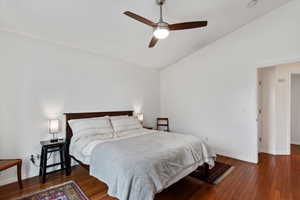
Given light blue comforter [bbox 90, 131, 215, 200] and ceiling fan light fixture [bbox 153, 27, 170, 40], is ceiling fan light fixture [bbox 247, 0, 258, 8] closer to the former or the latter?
ceiling fan light fixture [bbox 153, 27, 170, 40]

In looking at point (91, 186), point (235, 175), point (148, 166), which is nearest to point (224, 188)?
point (235, 175)

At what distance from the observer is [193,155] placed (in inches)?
90.2

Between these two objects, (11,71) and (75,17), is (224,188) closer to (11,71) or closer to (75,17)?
(75,17)

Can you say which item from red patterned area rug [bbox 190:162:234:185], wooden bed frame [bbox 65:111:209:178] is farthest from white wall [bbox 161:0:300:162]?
wooden bed frame [bbox 65:111:209:178]

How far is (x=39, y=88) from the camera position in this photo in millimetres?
2822

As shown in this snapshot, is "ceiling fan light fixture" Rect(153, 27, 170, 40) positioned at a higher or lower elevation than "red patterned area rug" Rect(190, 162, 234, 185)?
higher

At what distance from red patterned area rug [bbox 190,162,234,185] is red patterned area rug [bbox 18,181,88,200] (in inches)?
75.0

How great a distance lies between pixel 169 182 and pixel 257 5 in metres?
3.56

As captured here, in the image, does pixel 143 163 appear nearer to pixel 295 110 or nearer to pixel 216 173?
pixel 216 173

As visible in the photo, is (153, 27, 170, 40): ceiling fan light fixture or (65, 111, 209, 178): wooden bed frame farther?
(65, 111, 209, 178): wooden bed frame

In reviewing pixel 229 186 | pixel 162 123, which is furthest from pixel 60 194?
pixel 162 123

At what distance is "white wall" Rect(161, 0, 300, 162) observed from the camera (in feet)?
9.99

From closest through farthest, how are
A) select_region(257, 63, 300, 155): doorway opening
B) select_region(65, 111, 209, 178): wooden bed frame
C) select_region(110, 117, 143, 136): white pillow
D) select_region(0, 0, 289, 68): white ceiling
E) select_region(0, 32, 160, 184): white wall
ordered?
1. select_region(0, 0, 289, 68): white ceiling
2. select_region(0, 32, 160, 184): white wall
3. select_region(65, 111, 209, 178): wooden bed frame
4. select_region(110, 117, 143, 136): white pillow
5. select_region(257, 63, 300, 155): doorway opening

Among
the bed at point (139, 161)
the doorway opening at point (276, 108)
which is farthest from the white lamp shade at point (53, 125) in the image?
the doorway opening at point (276, 108)
